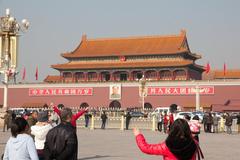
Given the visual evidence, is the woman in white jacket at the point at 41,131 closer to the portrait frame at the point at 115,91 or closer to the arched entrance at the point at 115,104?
the portrait frame at the point at 115,91

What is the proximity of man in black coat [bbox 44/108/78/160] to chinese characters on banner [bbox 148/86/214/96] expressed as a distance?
1871 inches

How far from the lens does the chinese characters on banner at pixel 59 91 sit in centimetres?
5766

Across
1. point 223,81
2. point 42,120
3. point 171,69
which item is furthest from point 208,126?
point 171,69

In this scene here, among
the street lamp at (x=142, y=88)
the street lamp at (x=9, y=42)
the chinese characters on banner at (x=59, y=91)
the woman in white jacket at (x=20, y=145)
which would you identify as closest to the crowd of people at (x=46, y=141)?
the woman in white jacket at (x=20, y=145)

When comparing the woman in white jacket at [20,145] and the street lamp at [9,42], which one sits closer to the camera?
the woman in white jacket at [20,145]

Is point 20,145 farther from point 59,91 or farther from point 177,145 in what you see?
point 59,91

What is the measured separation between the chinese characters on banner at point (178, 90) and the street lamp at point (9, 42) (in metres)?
27.5

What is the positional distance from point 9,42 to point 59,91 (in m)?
31.9

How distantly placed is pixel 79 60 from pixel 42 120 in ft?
180

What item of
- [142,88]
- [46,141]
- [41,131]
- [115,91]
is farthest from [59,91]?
[46,141]

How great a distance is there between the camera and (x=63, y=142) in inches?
225

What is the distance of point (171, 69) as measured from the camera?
5675 centimetres

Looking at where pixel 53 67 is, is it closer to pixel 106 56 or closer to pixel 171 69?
pixel 106 56

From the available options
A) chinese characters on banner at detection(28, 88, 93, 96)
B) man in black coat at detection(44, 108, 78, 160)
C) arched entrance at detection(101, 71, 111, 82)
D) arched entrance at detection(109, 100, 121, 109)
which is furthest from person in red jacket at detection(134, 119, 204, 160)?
arched entrance at detection(101, 71, 111, 82)
